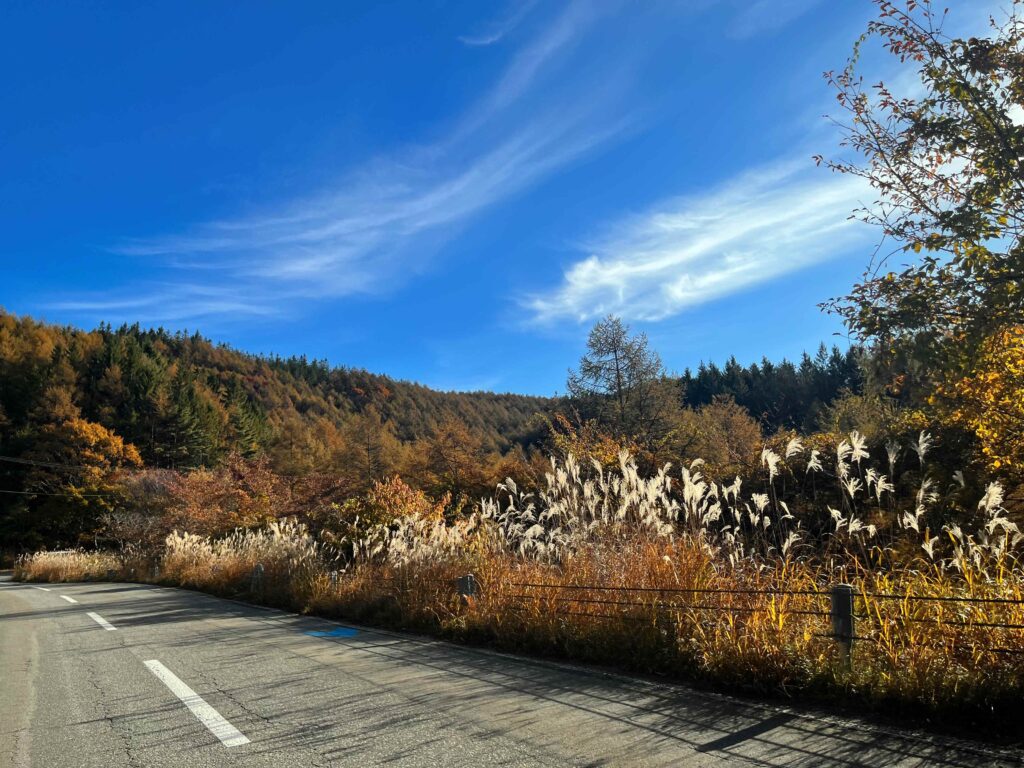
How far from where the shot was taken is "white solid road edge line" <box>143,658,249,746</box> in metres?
3.87

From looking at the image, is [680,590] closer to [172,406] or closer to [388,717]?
[388,717]

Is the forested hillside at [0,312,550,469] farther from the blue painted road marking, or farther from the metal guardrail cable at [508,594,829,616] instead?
the metal guardrail cable at [508,594,829,616]

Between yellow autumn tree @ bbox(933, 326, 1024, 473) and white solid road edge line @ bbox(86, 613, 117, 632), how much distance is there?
11.9 m

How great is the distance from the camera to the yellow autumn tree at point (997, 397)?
4812 mm

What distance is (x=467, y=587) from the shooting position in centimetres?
738

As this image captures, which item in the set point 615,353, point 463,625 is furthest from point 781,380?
point 463,625

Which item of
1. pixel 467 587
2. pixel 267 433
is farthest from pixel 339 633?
pixel 267 433

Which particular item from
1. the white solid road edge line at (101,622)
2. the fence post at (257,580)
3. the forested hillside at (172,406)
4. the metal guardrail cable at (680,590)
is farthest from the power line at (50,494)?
the metal guardrail cable at (680,590)

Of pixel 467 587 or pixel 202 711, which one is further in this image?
pixel 467 587

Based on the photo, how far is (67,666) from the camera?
6.72 meters

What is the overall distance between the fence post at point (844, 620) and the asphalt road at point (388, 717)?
528mm

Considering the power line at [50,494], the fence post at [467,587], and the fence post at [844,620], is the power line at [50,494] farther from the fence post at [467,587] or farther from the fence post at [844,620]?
the fence post at [844,620]

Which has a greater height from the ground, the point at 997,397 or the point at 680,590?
the point at 997,397

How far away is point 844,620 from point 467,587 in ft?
14.7
